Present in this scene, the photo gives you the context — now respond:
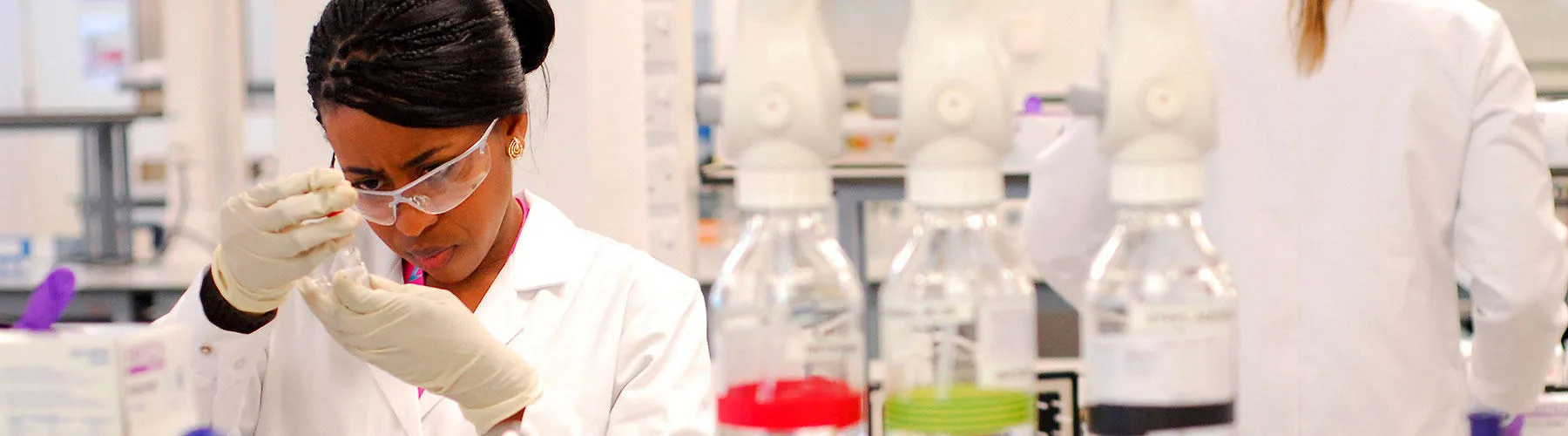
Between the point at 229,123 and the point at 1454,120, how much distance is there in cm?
399

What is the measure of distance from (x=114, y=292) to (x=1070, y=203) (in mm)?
3378

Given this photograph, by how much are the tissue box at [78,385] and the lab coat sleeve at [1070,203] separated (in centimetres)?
85

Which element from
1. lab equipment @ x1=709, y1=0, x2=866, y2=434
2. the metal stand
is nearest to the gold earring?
lab equipment @ x1=709, y1=0, x2=866, y2=434

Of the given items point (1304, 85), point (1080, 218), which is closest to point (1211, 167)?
point (1304, 85)

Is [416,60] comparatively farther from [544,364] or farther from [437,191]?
[544,364]

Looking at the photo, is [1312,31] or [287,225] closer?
[287,225]

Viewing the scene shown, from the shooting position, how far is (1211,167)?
1.63 metres

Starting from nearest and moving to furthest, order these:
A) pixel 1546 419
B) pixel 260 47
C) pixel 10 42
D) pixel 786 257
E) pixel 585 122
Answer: pixel 786 257, pixel 1546 419, pixel 585 122, pixel 260 47, pixel 10 42

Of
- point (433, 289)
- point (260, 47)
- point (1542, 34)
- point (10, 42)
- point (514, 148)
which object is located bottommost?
point (433, 289)

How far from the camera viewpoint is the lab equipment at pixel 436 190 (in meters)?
1.28

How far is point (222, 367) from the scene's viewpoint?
4.32ft

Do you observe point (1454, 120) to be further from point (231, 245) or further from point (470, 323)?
point (231, 245)

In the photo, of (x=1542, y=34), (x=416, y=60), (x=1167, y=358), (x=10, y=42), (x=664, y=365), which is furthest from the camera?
(x=10, y=42)

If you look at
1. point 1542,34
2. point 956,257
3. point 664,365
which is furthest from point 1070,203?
point 1542,34
